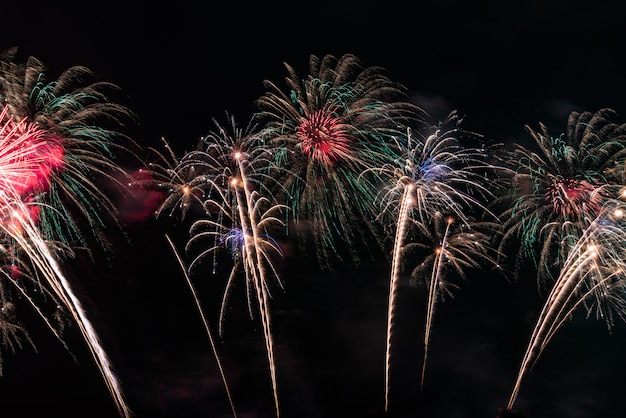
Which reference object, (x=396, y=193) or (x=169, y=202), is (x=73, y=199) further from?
(x=396, y=193)

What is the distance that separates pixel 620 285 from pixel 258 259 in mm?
14319

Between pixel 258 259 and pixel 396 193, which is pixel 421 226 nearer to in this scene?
pixel 396 193

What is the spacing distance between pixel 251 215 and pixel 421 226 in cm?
741

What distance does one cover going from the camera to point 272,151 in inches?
774

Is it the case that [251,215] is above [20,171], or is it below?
below

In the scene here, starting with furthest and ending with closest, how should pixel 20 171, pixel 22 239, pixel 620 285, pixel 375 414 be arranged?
pixel 620 285 < pixel 22 239 < pixel 20 171 < pixel 375 414

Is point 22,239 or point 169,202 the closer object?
point 22,239

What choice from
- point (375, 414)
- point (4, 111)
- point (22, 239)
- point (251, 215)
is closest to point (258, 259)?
point (251, 215)

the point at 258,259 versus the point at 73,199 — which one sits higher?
the point at 73,199

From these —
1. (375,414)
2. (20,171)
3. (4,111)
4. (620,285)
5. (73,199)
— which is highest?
(4,111)

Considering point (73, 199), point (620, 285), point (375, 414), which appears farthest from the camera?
point (620, 285)

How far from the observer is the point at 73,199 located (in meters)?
18.6

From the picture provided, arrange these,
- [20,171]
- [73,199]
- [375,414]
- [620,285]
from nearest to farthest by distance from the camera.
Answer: [375,414] → [20,171] → [73,199] → [620,285]

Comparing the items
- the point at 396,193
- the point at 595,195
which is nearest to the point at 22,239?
the point at 396,193
